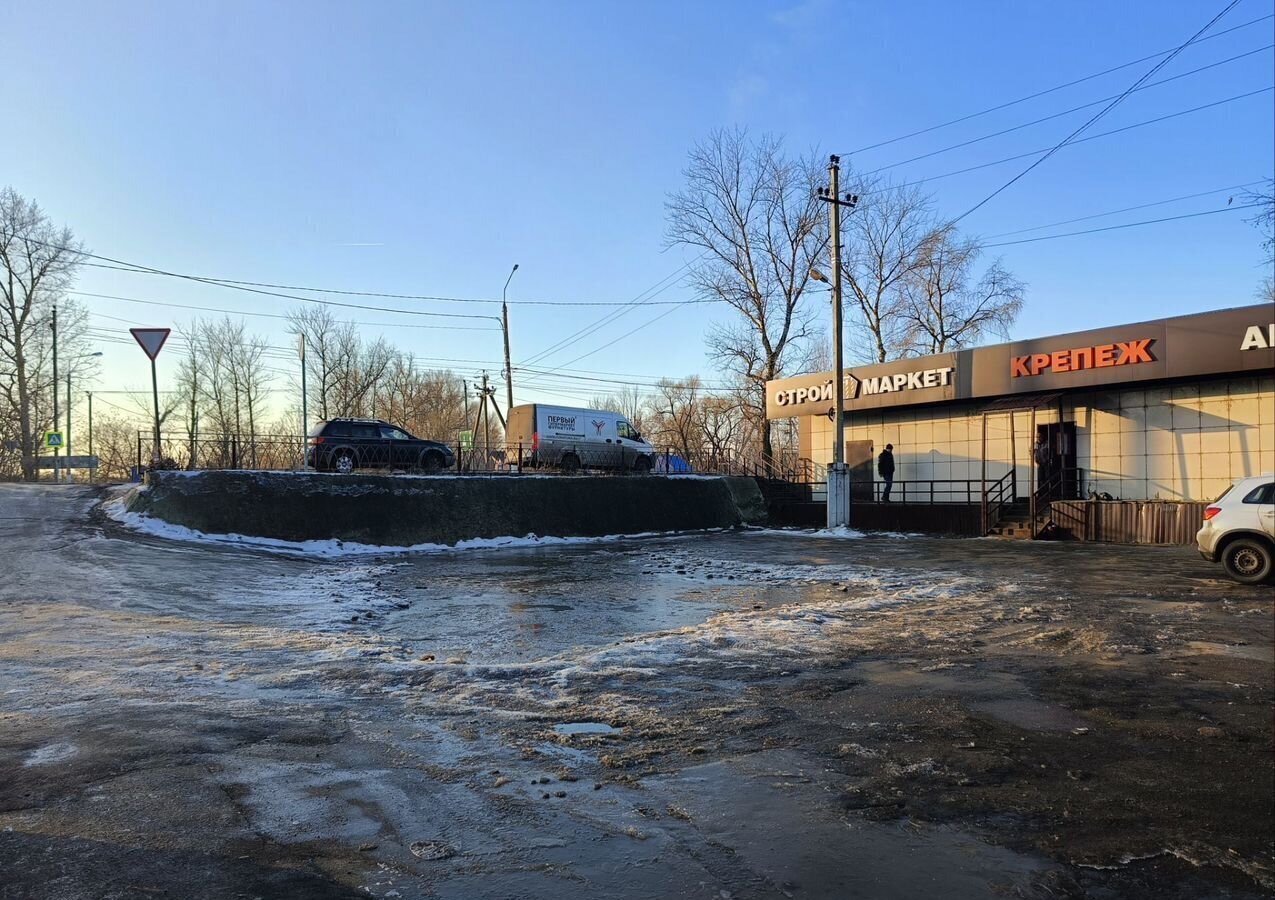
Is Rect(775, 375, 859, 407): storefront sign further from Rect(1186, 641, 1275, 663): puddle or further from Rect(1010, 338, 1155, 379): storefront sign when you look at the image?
Rect(1186, 641, 1275, 663): puddle

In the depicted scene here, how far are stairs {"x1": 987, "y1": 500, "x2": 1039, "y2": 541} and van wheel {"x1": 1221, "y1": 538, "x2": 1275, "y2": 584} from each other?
30.3 ft

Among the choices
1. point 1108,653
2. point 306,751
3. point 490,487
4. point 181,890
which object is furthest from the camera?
point 490,487

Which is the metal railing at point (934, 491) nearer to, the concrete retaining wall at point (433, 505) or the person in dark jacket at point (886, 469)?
the person in dark jacket at point (886, 469)

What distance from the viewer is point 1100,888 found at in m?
3.11

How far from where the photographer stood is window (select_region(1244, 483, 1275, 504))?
11.2 metres

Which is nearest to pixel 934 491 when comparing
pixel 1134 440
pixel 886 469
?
pixel 886 469

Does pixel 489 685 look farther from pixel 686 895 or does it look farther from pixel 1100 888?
pixel 1100 888

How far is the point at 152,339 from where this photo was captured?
1441cm

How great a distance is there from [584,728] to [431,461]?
63.1ft

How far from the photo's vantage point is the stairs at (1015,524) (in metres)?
21.1

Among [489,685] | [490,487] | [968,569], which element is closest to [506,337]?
[490,487]

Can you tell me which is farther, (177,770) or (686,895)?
(177,770)

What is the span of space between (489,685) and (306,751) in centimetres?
178

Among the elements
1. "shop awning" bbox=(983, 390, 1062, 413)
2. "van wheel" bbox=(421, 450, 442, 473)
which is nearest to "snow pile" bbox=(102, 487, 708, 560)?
"van wheel" bbox=(421, 450, 442, 473)
